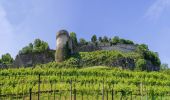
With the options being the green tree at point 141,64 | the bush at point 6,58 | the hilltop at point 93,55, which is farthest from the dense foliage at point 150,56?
the bush at point 6,58

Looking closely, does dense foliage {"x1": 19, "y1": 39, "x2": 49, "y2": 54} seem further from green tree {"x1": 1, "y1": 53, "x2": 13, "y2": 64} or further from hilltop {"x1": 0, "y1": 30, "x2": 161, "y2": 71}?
green tree {"x1": 1, "y1": 53, "x2": 13, "y2": 64}

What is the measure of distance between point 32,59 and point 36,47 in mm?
6503

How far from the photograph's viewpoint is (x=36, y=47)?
7319 cm

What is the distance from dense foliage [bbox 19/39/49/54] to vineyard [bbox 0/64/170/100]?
23.0 metres

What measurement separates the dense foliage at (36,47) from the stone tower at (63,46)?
83.5 inches

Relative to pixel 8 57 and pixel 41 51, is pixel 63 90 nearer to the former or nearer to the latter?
pixel 41 51

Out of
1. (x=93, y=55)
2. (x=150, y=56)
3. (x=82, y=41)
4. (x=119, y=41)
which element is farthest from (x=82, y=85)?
(x=119, y=41)

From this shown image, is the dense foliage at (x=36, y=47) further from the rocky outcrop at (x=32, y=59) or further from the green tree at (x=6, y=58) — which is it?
the green tree at (x=6, y=58)

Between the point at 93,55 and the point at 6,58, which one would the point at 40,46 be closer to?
the point at 6,58

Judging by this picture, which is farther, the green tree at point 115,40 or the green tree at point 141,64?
the green tree at point 115,40

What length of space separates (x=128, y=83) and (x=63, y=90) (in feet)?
31.5

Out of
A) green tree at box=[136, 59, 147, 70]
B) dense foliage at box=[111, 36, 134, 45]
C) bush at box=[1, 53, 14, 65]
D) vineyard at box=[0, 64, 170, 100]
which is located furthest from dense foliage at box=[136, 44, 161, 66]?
vineyard at box=[0, 64, 170, 100]

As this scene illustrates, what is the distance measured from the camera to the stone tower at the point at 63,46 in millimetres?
66412

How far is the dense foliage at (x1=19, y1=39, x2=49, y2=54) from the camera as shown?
226ft
